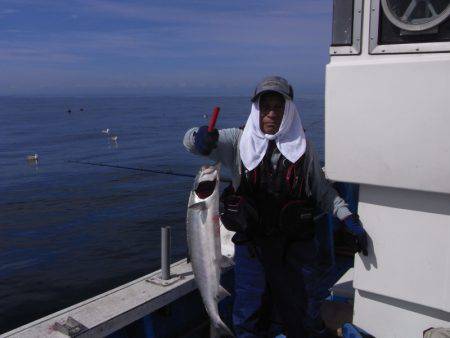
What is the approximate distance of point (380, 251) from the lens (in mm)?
3721

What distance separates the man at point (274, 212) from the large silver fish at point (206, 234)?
1.28ft

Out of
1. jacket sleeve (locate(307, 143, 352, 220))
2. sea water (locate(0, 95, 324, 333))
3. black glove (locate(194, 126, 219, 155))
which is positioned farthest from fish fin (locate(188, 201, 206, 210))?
sea water (locate(0, 95, 324, 333))

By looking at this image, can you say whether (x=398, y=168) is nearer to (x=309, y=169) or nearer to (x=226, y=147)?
(x=309, y=169)

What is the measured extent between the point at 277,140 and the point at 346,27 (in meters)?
1.05

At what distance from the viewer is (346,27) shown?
3.53 metres

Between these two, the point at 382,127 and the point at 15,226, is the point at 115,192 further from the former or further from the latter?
the point at 382,127

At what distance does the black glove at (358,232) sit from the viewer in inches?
144

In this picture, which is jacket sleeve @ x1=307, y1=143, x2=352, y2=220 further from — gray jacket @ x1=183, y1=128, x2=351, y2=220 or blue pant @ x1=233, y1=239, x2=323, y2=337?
blue pant @ x1=233, y1=239, x2=323, y2=337

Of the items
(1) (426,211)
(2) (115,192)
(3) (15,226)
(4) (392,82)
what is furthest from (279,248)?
(2) (115,192)

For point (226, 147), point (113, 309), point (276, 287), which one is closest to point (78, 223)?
point (113, 309)

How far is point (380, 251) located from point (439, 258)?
46 cm

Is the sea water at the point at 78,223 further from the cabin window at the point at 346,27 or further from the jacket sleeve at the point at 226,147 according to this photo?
the cabin window at the point at 346,27

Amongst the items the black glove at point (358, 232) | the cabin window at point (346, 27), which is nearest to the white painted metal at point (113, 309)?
the black glove at point (358, 232)

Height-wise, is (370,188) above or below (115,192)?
above
